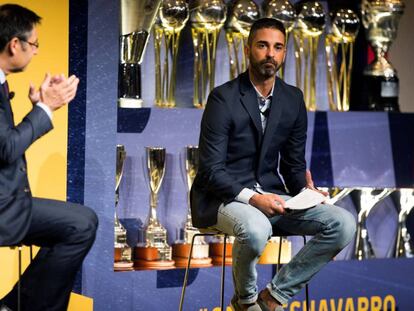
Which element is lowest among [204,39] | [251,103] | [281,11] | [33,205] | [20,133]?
[33,205]

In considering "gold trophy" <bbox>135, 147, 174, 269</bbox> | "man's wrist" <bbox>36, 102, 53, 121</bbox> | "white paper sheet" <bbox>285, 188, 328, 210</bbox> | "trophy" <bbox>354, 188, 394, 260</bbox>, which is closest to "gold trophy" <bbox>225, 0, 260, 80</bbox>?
"gold trophy" <bbox>135, 147, 174, 269</bbox>

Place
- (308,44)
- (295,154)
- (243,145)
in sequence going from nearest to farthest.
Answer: (243,145) → (295,154) → (308,44)

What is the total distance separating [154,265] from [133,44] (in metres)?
1.07

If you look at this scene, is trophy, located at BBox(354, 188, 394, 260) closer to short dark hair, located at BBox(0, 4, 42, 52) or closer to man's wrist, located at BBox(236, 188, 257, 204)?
man's wrist, located at BBox(236, 188, 257, 204)

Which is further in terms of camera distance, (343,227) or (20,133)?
(343,227)

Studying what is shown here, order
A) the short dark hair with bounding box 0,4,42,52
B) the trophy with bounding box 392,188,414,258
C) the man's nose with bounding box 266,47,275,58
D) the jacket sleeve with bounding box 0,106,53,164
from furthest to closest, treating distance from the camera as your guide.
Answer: the trophy with bounding box 392,188,414,258 → the man's nose with bounding box 266,47,275,58 → the short dark hair with bounding box 0,4,42,52 → the jacket sleeve with bounding box 0,106,53,164

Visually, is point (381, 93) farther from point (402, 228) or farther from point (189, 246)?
point (189, 246)

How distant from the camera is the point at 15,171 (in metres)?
3.20

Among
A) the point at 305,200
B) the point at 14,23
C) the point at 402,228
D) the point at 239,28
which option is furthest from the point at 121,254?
the point at 402,228

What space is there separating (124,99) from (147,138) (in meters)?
0.26

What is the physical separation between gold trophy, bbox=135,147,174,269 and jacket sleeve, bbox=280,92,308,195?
2.78 feet

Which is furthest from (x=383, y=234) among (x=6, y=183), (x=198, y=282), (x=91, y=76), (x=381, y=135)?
(x=6, y=183)

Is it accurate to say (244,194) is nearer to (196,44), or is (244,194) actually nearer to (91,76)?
(91,76)

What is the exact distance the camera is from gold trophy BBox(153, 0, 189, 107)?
15.6 feet
